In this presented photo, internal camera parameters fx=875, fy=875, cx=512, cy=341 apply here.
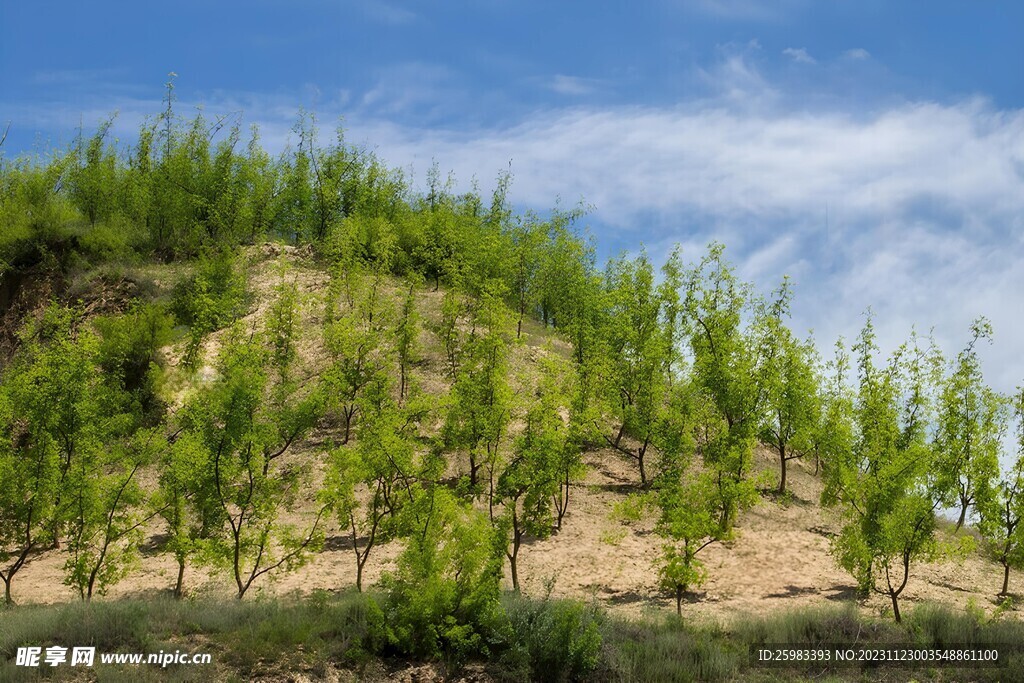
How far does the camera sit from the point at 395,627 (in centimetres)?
1897

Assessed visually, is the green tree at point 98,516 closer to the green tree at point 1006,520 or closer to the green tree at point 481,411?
the green tree at point 481,411

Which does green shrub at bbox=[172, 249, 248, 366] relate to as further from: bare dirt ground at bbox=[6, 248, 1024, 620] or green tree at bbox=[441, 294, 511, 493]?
green tree at bbox=[441, 294, 511, 493]

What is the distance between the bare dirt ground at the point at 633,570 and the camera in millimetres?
25234

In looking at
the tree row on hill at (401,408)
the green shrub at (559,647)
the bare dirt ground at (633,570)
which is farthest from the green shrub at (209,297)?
the green shrub at (559,647)

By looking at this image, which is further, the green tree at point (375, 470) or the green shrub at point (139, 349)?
the green shrub at point (139, 349)

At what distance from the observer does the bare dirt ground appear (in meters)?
25.2

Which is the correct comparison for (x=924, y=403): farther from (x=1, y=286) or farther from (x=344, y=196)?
(x=1, y=286)

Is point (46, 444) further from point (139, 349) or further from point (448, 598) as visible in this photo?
point (139, 349)

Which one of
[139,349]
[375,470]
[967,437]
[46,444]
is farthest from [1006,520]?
[139,349]

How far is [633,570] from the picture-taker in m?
27.5

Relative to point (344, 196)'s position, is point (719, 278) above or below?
below

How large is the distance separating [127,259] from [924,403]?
44.2m

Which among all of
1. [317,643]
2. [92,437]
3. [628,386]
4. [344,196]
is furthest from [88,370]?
[344,196]

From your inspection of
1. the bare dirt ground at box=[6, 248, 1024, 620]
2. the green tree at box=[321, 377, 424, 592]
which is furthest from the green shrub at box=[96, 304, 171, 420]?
the green tree at box=[321, 377, 424, 592]
